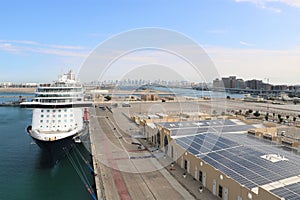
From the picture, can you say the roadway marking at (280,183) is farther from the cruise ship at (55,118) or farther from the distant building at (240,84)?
the distant building at (240,84)

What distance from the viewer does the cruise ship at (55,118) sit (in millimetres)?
12883

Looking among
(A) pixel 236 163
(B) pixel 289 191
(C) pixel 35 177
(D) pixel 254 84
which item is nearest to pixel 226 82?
(D) pixel 254 84

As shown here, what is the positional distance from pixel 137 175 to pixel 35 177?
5.40m

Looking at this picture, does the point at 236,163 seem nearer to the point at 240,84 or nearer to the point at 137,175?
the point at 137,175

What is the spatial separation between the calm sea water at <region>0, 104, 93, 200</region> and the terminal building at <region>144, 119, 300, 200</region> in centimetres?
445

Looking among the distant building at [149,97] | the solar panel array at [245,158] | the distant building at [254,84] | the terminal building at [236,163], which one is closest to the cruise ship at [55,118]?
the terminal building at [236,163]

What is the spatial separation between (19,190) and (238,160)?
30.4ft

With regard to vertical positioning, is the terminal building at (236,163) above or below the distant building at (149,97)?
below

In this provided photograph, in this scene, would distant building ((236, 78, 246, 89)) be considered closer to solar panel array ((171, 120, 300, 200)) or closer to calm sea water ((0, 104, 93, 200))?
solar panel array ((171, 120, 300, 200))

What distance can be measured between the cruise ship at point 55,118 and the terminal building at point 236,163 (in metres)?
5.51

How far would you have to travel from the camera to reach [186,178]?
9.77 metres

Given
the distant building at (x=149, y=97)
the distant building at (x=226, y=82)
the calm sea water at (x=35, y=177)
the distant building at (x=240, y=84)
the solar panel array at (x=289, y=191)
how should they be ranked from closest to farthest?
the solar panel array at (x=289, y=191), the calm sea water at (x=35, y=177), the distant building at (x=149, y=97), the distant building at (x=226, y=82), the distant building at (x=240, y=84)

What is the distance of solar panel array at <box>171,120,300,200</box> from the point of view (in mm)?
7287

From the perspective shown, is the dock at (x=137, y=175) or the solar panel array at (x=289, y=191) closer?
the solar panel array at (x=289, y=191)
